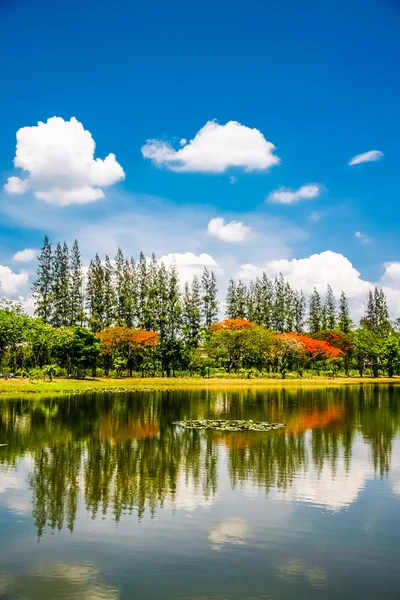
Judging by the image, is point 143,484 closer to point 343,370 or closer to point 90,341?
point 90,341

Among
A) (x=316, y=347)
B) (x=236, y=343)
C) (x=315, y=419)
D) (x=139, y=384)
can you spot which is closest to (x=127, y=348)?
(x=139, y=384)

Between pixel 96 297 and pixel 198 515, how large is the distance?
68.6 m

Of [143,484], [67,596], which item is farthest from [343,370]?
[67,596]

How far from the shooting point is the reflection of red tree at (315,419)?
86.4ft

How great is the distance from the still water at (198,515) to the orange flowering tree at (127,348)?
42292mm

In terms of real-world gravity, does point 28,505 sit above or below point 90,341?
below

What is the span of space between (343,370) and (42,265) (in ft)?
173

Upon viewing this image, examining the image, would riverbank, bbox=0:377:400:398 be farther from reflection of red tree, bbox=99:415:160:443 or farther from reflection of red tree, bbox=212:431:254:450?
reflection of red tree, bbox=212:431:254:450

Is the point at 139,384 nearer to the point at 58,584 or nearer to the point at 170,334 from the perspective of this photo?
the point at 170,334

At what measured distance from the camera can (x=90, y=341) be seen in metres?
61.8

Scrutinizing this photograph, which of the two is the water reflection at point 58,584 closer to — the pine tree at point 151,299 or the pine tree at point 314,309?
the pine tree at point 151,299

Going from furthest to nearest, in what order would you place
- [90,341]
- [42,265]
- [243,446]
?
[42,265]
[90,341]
[243,446]

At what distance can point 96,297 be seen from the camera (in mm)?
78812

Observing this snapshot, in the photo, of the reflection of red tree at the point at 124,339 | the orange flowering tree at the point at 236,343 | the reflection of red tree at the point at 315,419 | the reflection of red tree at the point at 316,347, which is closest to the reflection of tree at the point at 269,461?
the reflection of red tree at the point at 315,419
